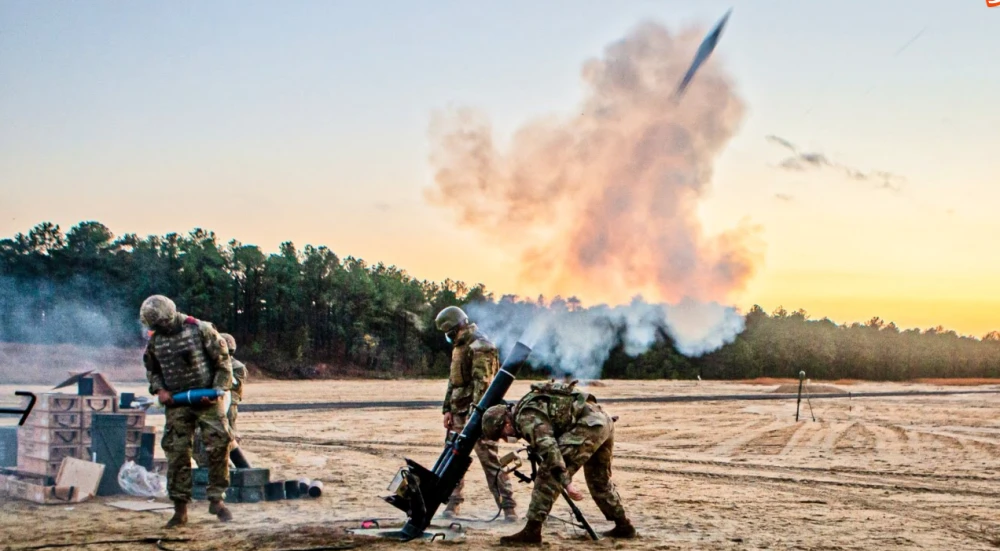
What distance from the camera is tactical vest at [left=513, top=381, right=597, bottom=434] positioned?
870cm

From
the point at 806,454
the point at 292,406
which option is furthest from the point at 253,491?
the point at 292,406

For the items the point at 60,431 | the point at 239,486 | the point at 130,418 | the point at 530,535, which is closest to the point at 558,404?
the point at 530,535

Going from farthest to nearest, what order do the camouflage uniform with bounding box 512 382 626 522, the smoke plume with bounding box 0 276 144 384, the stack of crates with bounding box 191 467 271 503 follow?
1. the smoke plume with bounding box 0 276 144 384
2. the stack of crates with bounding box 191 467 271 503
3. the camouflage uniform with bounding box 512 382 626 522

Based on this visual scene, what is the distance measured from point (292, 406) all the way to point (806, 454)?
18169 millimetres

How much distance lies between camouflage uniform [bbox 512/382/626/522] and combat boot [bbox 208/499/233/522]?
3.31 m

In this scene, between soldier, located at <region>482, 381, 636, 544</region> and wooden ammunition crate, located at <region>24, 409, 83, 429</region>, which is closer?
soldier, located at <region>482, 381, 636, 544</region>

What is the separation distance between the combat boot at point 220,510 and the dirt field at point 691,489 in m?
0.15

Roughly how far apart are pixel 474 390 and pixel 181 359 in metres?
3.08

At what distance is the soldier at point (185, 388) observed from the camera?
9672 mm

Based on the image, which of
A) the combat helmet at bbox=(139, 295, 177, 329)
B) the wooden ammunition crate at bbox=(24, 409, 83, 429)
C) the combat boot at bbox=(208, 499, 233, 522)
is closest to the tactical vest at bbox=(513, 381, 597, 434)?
the combat boot at bbox=(208, 499, 233, 522)

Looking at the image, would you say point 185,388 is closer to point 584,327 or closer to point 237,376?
point 237,376

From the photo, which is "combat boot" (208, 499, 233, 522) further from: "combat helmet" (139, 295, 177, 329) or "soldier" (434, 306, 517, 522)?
"soldier" (434, 306, 517, 522)

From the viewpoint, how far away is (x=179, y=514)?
9.63 m

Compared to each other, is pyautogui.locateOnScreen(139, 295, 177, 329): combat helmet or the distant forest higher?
the distant forest
